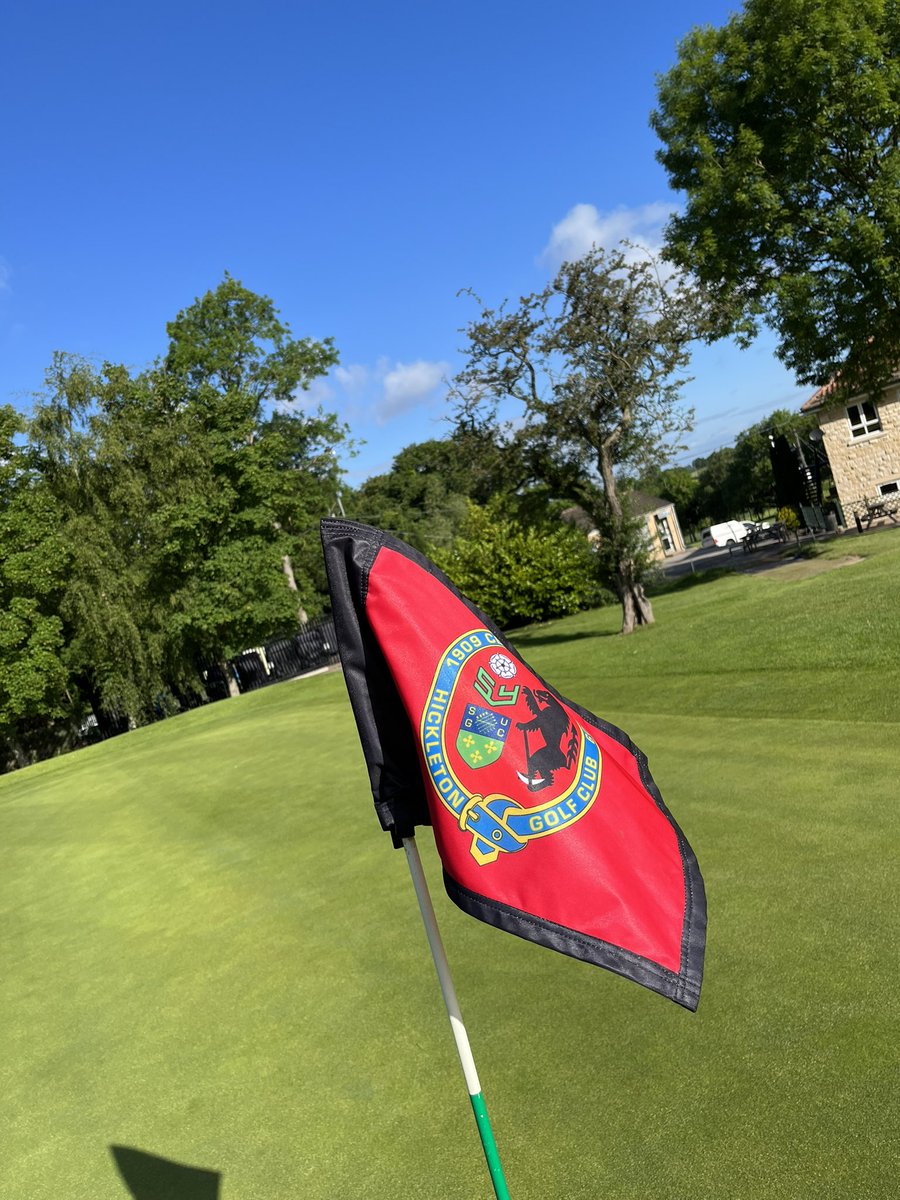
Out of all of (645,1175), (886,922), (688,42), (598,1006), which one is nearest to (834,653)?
(886,922)

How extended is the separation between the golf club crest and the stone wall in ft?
115

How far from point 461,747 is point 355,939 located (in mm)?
3683

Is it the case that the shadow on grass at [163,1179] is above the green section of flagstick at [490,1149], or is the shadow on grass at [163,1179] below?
below

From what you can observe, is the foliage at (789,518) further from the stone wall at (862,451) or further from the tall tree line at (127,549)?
the tall tree line at (127,549)

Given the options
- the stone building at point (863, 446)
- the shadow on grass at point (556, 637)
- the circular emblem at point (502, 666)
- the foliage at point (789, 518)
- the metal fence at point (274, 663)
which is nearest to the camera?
the circular emblem at point (502, 666)

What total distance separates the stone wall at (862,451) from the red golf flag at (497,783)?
115ft

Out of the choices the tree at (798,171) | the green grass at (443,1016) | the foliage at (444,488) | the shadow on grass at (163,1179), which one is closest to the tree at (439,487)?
the foliage at (444,488)

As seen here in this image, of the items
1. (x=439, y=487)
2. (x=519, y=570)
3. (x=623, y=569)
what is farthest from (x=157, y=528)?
(x=439, y=487)

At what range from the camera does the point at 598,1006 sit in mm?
4203

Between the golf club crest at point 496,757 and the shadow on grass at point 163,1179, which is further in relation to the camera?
the shadow on grass at point 163,1179

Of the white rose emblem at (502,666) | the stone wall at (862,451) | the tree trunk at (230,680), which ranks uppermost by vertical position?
the stone wall at (862,451)

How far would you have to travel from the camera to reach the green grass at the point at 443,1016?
10.4 ft

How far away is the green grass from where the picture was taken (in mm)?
3170

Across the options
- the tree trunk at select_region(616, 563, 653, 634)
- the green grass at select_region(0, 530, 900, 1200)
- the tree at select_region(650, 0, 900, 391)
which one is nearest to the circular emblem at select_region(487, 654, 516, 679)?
the green grass at select_region(0, 530, 900, 1200)
